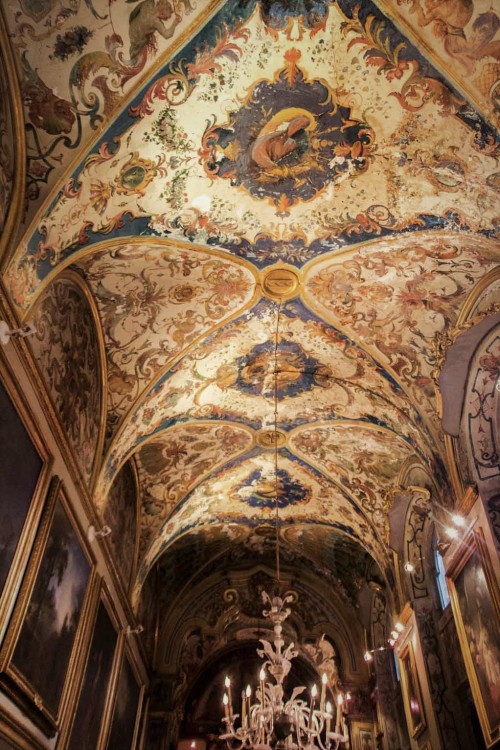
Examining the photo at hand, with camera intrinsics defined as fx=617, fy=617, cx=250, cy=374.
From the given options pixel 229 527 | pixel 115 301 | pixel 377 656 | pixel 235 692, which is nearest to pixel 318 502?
pixel 229 527

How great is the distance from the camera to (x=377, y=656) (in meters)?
13.4

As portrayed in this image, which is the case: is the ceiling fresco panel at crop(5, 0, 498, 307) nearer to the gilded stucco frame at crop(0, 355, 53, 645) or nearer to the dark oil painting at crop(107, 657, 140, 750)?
the gilded stucco frame at crop(0, 355, 53, 645)

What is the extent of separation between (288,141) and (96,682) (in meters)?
7.41

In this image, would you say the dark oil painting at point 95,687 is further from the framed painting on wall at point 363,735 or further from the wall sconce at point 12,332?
the framed painting on wall at point 363,735

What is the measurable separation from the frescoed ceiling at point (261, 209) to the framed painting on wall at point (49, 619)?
135 centimetres

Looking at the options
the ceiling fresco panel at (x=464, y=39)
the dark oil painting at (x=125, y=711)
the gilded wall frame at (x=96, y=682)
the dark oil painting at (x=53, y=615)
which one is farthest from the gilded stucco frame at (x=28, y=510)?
the dark oil painting at (x=125, y=711)

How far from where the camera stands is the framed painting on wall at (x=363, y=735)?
1300 cm

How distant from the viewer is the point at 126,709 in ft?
35.5

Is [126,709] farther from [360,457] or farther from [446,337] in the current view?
[446,337]

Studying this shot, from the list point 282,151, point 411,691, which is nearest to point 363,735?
point 411,691

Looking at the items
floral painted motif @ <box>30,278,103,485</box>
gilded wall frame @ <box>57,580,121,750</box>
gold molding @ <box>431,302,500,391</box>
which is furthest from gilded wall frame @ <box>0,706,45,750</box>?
gold molding @ <box>431,302,500,391</box>

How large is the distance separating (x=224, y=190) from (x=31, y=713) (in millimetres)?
5793

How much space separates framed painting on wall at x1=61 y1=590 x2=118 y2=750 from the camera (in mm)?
7707

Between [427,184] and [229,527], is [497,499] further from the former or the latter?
[229,527]
